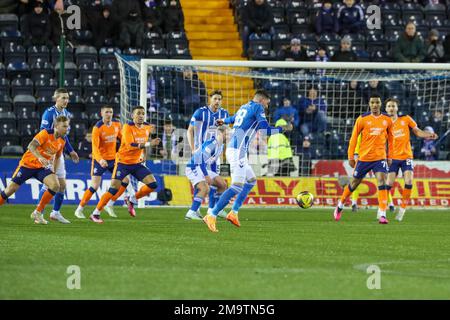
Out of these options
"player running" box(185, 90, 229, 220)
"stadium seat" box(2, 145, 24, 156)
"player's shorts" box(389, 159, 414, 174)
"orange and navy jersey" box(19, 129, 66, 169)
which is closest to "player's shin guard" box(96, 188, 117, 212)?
"player running" box(185, 90, 229, 220)

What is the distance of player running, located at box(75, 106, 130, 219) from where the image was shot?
1881 cm

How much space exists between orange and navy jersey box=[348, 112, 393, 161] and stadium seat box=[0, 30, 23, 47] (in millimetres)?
11807

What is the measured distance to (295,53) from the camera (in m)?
26.0

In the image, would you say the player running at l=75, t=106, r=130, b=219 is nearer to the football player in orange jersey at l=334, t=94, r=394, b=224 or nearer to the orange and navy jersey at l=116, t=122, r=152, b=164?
the orange and navy jersey at l=116, t=122, r=152, b=164

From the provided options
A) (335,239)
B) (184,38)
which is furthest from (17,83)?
(335,239)

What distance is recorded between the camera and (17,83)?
2578 centimetres

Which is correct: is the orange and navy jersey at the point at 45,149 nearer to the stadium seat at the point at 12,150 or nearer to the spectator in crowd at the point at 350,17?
the stadium seat at the point at 12,150

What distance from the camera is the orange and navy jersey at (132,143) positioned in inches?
705

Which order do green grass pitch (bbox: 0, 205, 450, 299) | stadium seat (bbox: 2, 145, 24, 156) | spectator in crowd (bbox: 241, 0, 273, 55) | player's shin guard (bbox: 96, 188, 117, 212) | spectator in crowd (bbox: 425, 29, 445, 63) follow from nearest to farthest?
green grass pitch (bbox: 0, 205, 450, 299) < player's shin guard (bbox: 96, 188, 117, 212) < stadium seat (bbox: 2, 145, 24, 156) < spectator in crowd (bbox: 425, 29, 445, 63) < spectator in crowd (bbox: 241, 0, 273, 55)

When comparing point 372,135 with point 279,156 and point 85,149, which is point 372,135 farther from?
point 85,149

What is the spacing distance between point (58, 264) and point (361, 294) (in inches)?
125

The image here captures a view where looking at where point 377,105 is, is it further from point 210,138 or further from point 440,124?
point 440,124

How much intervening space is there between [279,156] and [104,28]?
6354mm

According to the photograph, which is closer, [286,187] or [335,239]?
[335,239]
